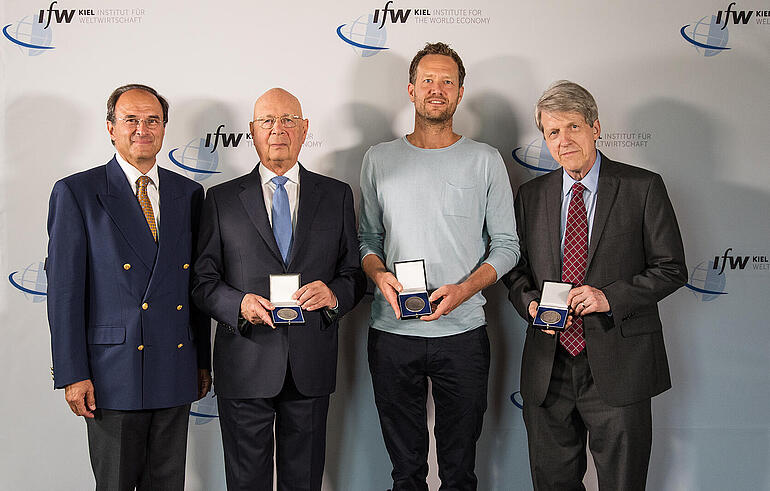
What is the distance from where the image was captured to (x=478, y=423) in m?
2.39

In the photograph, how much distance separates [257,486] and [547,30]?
2.24 meters

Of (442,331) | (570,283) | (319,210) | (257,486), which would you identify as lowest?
(257,486)

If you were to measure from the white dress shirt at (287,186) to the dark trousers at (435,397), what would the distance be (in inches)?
23.3

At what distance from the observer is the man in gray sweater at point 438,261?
2359 mm

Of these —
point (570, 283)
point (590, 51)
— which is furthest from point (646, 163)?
point (570, 283)

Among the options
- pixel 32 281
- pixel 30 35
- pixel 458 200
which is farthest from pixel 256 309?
pixel 30 35

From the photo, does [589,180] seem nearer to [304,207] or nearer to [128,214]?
[304,207]

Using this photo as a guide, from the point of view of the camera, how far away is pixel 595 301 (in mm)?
2104

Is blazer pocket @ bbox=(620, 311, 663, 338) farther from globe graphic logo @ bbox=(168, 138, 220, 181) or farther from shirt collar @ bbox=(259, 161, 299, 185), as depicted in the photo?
globe graphic logo @ bbox=(168, 138, 220, 181)

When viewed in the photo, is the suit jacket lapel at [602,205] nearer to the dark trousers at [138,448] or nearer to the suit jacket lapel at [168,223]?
the suit jacket lapel at [168,223]

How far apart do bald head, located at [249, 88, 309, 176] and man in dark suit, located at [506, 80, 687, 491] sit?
89 cm

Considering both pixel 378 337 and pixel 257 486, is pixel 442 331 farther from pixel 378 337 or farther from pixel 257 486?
pixel 257 486

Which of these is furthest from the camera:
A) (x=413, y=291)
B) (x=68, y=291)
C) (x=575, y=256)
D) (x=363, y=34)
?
(x=363, y=34)

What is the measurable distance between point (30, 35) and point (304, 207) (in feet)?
5.30
